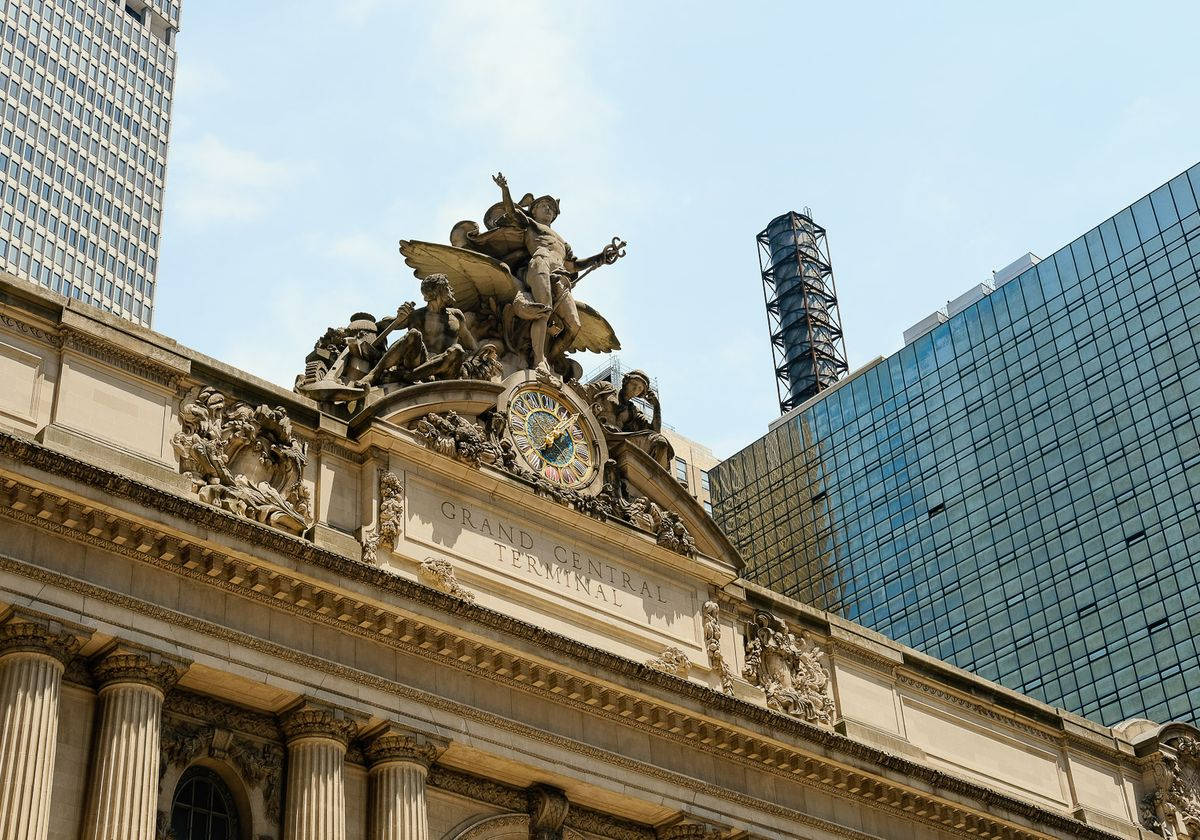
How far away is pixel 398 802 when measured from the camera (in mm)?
32500

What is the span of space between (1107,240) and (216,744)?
6053 centimetres

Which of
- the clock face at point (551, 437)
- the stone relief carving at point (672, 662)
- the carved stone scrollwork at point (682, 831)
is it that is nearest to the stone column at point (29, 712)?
the clock face at point (551, 437)

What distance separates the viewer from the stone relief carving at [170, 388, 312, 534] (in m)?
33.0

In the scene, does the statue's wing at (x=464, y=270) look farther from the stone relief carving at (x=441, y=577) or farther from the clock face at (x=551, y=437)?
the stone relief carving at (x=441, y=577)

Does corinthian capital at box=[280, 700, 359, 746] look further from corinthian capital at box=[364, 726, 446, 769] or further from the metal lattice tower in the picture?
the metal lattice tower

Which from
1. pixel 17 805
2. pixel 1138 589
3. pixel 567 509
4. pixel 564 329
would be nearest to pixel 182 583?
pixel 17 805

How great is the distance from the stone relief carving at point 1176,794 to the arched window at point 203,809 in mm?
27920

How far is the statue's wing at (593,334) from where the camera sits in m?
42.6

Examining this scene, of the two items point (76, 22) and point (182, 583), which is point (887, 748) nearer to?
point (182, 583)

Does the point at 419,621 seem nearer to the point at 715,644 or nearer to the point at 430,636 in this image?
the point at 430,636

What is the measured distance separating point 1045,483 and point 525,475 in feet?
162

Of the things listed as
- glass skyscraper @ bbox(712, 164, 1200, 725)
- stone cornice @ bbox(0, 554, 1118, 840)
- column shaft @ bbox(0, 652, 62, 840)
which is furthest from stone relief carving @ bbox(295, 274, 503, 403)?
glass skyscraper @ bbox(712, 164, 1200, 725)

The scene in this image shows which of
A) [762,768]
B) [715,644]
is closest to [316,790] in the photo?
[715,644]

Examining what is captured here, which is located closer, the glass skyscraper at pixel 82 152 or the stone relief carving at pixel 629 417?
the stone relief carving at pixel 629 417
